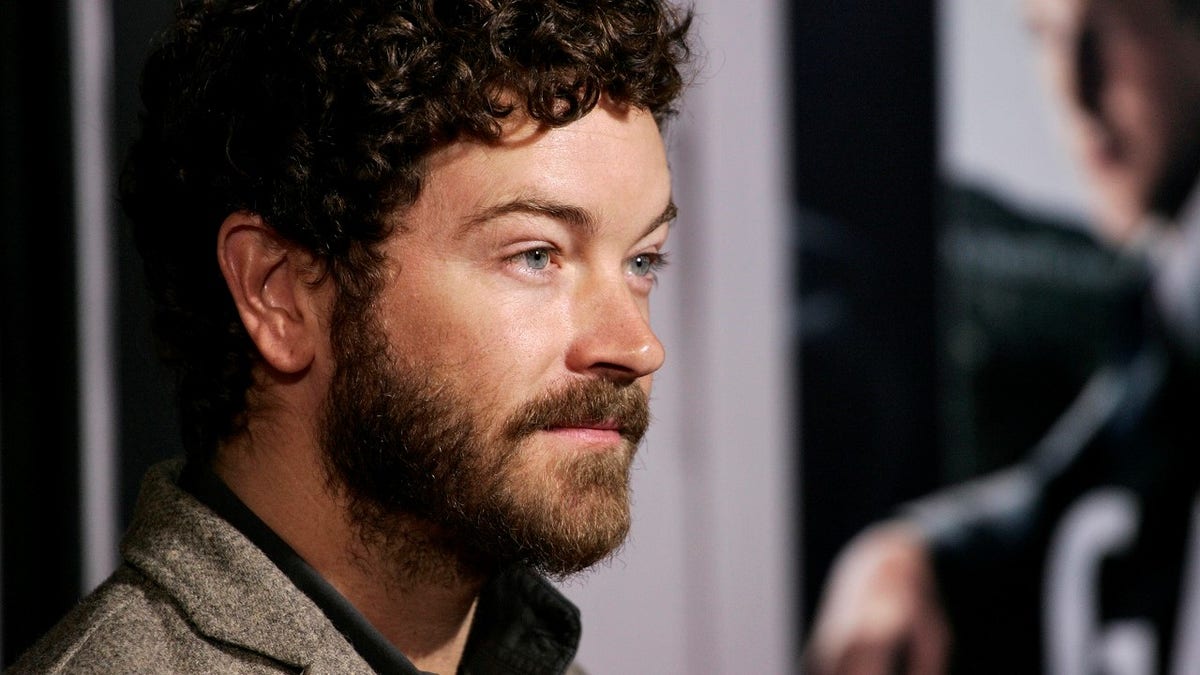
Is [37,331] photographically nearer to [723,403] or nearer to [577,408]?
[577,408]

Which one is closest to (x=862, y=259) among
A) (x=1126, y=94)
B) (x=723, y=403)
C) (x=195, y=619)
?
(x=723, y=403)

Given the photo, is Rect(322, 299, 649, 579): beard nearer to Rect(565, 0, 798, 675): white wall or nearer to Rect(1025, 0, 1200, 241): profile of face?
Rect(565, 0, 798, 675): white wall

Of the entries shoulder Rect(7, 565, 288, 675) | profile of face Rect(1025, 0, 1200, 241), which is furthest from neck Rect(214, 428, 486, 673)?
profile of face Rect(1025, 0, 1200, 241)

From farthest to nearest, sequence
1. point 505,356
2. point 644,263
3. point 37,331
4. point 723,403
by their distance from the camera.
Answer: point 723,403, point 37,331, point 644,263, point 505,356

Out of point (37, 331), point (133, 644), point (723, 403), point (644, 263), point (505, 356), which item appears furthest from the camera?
point (723, 403)

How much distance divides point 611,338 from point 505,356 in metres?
0.10

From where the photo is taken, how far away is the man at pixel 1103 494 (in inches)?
95.5

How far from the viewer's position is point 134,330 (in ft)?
5.50

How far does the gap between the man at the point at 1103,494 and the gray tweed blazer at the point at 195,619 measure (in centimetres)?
153

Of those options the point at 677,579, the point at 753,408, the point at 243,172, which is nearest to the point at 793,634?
the point at 677,579

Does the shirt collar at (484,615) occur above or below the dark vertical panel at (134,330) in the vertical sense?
below

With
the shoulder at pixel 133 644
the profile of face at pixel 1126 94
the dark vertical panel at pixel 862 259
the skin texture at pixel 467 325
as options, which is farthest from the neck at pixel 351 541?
the profile of face at pixel 1126 94

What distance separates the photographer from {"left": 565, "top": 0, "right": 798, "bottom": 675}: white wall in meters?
2.21

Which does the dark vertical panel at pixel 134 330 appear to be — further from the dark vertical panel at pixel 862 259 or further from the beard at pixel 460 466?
the dark vertical panel at pixel 862 259
